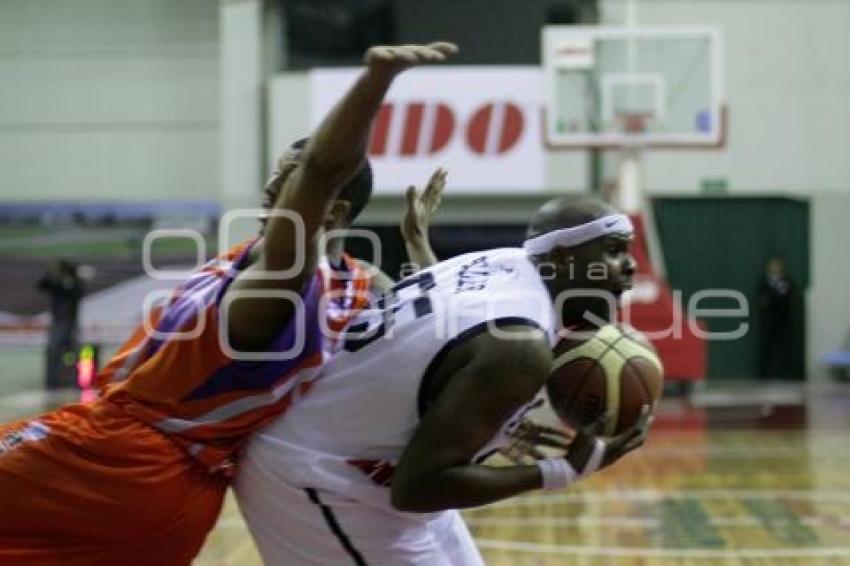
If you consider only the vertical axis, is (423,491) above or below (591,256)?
below

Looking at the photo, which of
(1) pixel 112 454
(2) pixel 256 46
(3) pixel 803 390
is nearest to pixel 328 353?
(1) pixel 112 454

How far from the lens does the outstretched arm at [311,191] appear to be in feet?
8.14

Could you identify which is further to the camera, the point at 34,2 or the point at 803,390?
the point at 34,2

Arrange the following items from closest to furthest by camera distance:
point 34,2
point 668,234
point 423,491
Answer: point 423,491
point 668,234
point 34,2

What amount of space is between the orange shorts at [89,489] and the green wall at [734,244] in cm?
1543

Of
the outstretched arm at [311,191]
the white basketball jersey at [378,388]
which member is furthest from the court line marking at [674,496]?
the outstretched arm at [311,191]

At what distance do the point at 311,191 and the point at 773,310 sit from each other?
1528 cm

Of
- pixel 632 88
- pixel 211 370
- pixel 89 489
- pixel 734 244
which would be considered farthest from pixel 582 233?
pixel 734 244

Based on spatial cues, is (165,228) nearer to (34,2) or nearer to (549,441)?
(34,2)

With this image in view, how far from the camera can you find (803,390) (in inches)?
647

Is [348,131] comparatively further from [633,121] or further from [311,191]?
[633,121]

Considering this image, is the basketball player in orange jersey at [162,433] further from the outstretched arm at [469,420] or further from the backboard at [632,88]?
the backboard at [632,88]

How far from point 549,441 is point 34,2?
1881 cm

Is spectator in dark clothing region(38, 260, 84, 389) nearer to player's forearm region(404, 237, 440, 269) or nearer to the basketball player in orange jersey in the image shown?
player's forearm region(404, 237, 440, 269)
